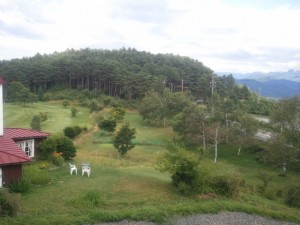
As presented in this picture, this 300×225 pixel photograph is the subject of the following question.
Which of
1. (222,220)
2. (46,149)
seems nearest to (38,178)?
(46,149)

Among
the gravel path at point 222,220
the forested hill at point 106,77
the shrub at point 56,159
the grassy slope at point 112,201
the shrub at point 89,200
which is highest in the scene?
the forested hill at point 106,77

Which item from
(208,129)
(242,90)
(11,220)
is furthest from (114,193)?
(242,90)

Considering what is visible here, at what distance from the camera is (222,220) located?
56.5 ft

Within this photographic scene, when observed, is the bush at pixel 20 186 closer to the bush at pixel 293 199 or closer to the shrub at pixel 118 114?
the bush at pixel 293 199

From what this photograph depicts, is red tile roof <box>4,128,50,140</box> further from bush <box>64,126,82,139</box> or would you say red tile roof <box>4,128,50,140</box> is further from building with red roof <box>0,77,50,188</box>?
bush <box>64,126,82,139</box>

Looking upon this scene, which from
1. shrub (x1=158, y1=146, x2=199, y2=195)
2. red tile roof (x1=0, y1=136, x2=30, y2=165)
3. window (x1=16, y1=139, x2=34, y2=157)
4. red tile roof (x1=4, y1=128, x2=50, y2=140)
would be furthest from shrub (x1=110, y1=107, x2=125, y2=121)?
shrub (x1=158, y1=146, x2=199, y2=195)

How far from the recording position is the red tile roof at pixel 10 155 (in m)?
19.1

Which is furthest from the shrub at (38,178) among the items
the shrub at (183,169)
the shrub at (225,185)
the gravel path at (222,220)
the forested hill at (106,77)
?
the forested hill at (106,77)

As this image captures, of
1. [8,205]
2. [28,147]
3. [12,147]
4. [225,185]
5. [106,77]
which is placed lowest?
[225,185]

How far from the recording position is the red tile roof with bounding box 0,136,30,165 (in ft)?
62.6

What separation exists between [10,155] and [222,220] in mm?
11004

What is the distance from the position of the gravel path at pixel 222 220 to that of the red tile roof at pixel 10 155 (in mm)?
6779

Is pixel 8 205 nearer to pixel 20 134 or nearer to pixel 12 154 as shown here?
pixel 12 154

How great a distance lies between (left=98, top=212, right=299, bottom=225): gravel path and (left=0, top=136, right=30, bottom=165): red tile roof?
6779 mm
